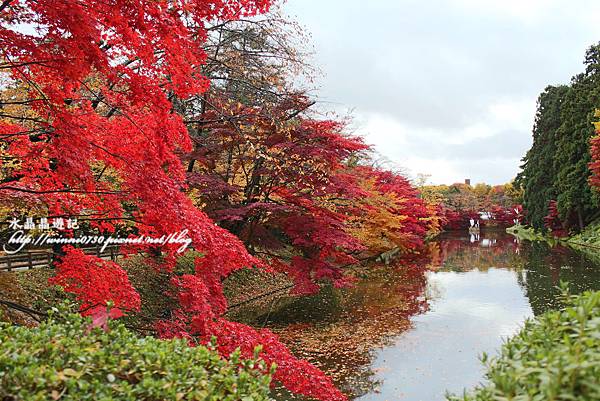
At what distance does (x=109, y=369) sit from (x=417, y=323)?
10.5 metres

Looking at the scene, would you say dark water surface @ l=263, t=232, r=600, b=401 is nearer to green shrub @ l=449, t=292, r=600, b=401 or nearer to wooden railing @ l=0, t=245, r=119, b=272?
green shrub @ l=449, t=292, r=600, b=401

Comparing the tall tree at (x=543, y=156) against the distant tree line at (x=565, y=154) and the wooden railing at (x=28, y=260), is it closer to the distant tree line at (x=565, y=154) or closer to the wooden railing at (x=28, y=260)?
the distant tree line at (x=565, y=154)

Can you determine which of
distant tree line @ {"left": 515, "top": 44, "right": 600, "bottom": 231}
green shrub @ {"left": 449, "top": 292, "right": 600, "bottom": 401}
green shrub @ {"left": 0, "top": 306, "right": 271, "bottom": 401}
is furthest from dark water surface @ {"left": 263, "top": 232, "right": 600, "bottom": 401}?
distant tree line @ {"left": 515, "top": 44, "right": 600, "bottom": 231}

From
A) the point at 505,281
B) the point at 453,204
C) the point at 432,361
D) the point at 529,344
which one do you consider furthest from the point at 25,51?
the point at 453,204

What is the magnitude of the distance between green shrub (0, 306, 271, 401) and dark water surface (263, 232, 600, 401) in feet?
7.82

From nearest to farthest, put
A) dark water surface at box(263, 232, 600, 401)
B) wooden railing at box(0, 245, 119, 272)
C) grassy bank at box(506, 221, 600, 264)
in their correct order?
1. dark water surface at box(263, 232, 600, 401)
2. wooden railing at box(0, 245, 119, 272)
3. grassy bank at box(506, 221, 600, 264)

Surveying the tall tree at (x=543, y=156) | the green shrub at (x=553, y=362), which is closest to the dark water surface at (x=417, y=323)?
the green shrub at (x=553, y=362)

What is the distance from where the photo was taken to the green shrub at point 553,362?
175 cm

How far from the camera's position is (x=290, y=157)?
36.6 ft

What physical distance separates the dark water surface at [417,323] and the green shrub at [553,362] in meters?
1.43

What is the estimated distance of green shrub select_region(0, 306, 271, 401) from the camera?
2.30m

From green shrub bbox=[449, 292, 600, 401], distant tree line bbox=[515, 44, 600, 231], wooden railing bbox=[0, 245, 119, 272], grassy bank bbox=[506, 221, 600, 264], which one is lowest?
wooden railing bbox=[0, 245, 119, 272]

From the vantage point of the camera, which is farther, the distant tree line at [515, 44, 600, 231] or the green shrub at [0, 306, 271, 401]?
the distant tree line at [515, 44, 600, 231]

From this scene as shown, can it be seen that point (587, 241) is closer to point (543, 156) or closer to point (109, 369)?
point (543, 156)
